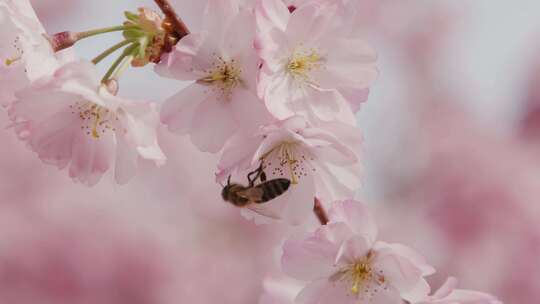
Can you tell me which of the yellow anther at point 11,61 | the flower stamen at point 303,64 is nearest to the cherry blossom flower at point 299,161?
the flower stamen at point 303,64

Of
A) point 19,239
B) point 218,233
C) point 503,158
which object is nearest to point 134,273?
point 19,239

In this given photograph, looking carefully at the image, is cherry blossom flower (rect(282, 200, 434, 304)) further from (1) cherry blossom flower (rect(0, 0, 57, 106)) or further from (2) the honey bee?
(1) cherry blossom flower (rect(0, 0, 57, 106))

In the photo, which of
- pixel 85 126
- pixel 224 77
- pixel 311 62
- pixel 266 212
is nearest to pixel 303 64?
pixel 311 62

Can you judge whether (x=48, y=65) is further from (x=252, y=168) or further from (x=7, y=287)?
(x=7, y=287)

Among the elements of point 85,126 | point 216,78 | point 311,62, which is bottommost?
point 85,126

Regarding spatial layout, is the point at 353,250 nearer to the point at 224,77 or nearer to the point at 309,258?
the point at 309,258

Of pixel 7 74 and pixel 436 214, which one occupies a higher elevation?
pixel 436 214
